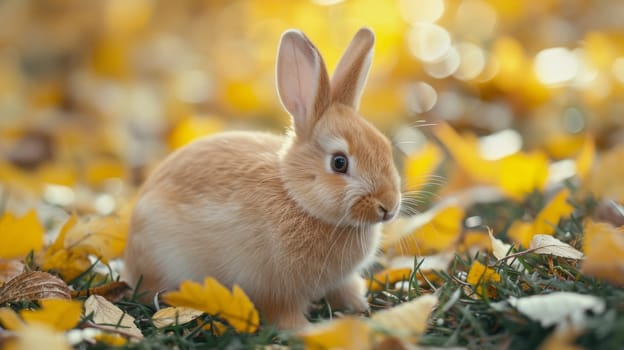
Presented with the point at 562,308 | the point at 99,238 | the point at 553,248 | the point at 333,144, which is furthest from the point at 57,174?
the point at 562,308

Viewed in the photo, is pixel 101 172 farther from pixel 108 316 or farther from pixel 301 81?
pixel 108 316

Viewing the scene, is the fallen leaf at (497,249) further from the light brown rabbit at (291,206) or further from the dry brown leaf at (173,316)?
the dry brown leaf at (173,316)

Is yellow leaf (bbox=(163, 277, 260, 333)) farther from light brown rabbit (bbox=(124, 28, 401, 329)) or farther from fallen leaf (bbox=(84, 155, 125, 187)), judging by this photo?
fallen leaf (bbox=(84, 155, 125, 187))

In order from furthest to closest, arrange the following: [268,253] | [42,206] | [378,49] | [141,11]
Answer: [141,11] → [378,49] → [42,206] → [268,253]

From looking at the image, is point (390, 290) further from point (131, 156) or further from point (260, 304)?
point (131, 156)

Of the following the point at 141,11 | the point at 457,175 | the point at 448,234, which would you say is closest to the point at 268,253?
the point at 448,234

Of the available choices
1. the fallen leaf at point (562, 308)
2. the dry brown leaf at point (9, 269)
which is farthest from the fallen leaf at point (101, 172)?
the fallen leaf at point (562, 308)
